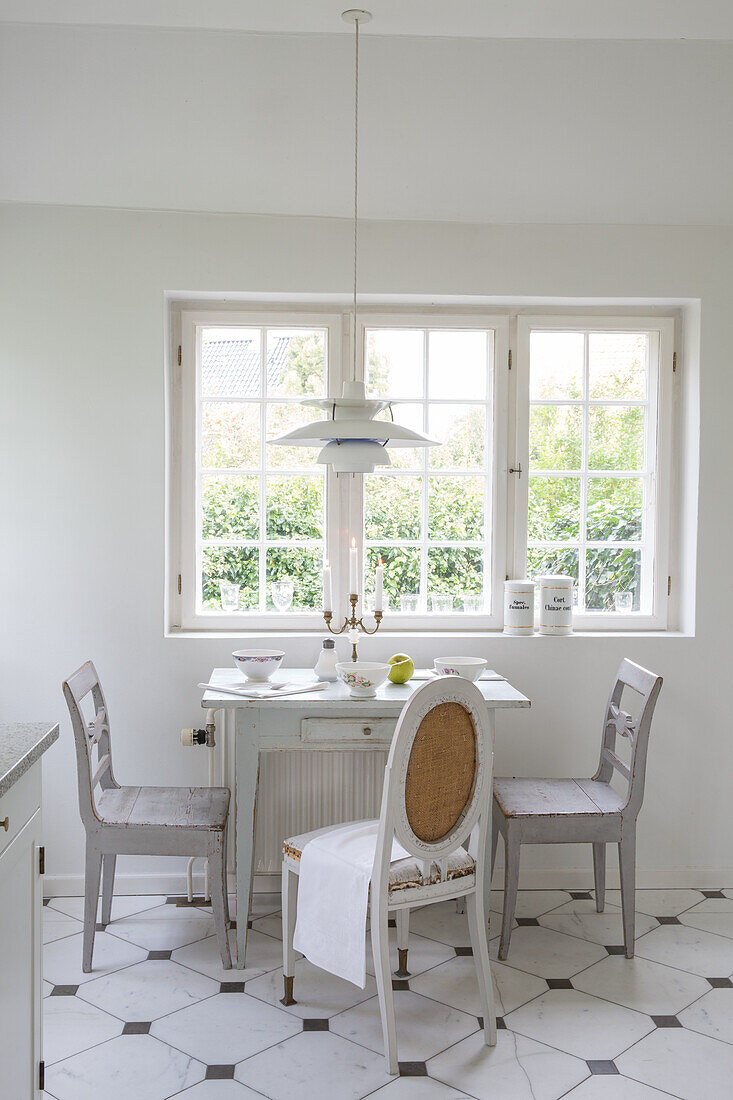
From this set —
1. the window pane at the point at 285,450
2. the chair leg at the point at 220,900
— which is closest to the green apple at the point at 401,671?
the chair leg at the point at 220,900

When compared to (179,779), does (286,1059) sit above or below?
below

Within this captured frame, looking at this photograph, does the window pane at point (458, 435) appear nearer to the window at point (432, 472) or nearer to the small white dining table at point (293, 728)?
the window at point (432, 472)

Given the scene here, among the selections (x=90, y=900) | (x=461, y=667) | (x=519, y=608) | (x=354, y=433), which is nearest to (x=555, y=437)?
(x=519, y=608)

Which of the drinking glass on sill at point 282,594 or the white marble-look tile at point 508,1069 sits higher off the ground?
the drinking glass on sill at point 282,594

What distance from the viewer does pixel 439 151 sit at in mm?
3271

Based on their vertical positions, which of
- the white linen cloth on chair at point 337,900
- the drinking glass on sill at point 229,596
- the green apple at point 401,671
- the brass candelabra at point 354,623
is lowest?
the white linen cloth on chair at point 337,900

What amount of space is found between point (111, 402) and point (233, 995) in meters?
2.05

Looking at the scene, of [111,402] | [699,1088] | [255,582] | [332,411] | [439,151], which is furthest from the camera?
[255,582]

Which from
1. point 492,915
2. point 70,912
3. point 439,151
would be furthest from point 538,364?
point 70,912

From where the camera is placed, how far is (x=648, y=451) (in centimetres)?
384

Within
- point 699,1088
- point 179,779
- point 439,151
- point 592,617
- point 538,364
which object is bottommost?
point 699,1088

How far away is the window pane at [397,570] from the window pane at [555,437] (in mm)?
600

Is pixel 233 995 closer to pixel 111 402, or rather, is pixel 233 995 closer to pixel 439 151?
pixel 111 402

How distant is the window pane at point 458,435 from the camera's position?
378 cm
